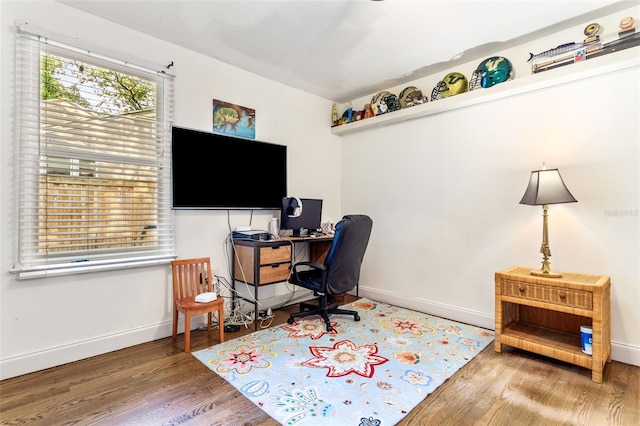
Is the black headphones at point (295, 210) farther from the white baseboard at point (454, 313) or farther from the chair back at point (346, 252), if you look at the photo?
the white baseboard at point (454, 313)

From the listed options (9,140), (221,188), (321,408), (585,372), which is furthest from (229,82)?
(585,372)

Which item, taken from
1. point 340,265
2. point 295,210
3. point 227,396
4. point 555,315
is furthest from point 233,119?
point 555,315

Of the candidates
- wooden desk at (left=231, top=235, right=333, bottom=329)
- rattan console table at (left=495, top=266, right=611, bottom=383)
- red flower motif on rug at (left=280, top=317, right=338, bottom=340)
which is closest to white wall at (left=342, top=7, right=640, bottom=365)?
rattan console table at (left=495, top=266, right=611, bottom=383)

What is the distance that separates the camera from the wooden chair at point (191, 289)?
2398 mm

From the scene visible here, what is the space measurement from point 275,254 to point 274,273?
0.58 feet

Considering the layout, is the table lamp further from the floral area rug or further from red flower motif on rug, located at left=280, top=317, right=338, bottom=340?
red flower motif on rug, located at left=280, top=317, right=338, bottom=340

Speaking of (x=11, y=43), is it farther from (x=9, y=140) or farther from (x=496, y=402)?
(x=496, y=402)

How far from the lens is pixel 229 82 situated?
310cm

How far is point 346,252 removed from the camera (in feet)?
8.96

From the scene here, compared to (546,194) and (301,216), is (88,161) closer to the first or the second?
(301,216)

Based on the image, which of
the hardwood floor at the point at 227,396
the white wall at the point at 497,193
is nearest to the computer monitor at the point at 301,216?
the white wall at the point at 497,193

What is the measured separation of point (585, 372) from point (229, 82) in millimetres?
3705

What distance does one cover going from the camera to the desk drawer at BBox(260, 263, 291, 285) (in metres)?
2.79

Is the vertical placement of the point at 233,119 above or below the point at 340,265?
above
